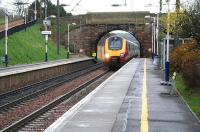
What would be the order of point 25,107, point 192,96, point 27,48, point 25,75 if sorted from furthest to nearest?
point 27,48 → point 25,75 → point 25,107 → point 192,96

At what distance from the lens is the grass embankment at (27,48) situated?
57.8 m

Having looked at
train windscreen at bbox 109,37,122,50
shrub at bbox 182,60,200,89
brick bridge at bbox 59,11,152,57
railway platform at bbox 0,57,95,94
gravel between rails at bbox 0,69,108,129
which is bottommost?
gravel between rails at bbox 0,69,108,129

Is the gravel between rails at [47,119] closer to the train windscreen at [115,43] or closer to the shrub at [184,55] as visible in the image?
the shrub at [184,55]

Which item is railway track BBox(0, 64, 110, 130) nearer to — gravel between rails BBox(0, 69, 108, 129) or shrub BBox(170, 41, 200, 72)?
gravel between rails BBox(0, 69, 108, 129)

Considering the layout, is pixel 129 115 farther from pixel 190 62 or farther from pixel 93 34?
pixel 93 34

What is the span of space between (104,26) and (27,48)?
82.0 feet

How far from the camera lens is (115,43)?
5662 cm

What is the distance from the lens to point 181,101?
18828 millimetres

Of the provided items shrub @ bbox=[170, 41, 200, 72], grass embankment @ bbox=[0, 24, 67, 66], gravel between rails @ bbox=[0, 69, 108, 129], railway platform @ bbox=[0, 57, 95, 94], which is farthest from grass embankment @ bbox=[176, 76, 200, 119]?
grass embankment @ bbox=[0, 24, 67, 66]

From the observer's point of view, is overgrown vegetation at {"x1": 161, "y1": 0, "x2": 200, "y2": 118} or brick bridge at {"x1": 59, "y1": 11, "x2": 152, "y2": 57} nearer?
overgrown vegetation at {"x1": 161, "y1": 0, "x2": 200, "y2": 118}

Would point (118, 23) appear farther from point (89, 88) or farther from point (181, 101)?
point (181, 101)

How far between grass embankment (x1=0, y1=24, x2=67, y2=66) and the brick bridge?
20.3 ft

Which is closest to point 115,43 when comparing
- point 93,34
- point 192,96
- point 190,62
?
point 93,34

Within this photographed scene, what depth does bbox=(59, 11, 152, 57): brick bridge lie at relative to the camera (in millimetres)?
85625
